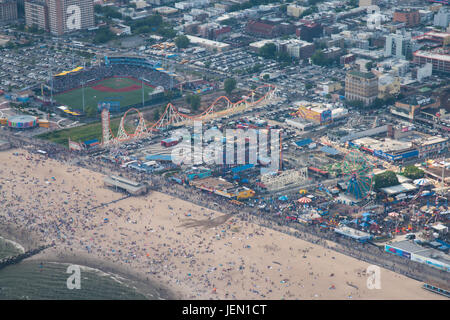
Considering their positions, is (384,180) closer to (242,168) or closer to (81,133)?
(242,168)

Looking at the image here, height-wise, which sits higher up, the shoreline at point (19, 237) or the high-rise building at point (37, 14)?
the high-rise building at point (37, 14)

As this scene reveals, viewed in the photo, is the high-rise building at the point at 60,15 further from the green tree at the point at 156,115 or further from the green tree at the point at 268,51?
the green tree at the point at 156,115

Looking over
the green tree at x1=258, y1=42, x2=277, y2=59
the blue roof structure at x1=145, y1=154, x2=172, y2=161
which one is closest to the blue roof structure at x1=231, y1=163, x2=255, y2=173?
the blue roof structure at x1=145, y1=154, x2=172, y2=161

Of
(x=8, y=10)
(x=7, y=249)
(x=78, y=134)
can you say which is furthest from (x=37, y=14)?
(x=7, y=249)

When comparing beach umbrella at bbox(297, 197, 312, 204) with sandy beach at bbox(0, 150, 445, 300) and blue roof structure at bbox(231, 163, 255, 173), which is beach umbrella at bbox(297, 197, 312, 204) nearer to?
sandy beach at bbox(0, 150, 445, 300)

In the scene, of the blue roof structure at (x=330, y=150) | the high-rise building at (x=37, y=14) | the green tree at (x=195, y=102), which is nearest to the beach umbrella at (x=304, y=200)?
the blue roof structure at (x=330, y=150)

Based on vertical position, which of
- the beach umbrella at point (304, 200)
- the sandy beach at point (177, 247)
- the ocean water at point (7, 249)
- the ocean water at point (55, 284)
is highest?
the beach umbrella at point (304, 200)

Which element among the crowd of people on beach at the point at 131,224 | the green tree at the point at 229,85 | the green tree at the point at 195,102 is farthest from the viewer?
the green tree at the point at 229,85
